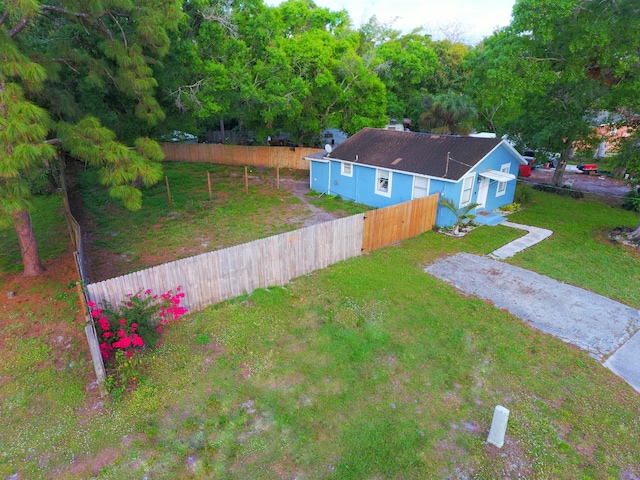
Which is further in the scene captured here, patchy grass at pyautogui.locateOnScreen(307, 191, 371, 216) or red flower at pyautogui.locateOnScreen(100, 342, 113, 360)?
patchy grass at pyautogui.locateOnScreen(307, 191, 371, 216)

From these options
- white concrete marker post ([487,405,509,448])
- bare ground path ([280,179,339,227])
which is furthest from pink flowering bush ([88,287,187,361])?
bare ground path ([280,179,339,227])

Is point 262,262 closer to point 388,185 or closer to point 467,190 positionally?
point 388,185

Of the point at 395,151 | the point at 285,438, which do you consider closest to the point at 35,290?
the point at 285,438

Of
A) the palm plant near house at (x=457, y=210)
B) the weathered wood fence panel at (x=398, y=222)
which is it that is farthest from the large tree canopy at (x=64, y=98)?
the palm plant near house at (x=457, y=210)

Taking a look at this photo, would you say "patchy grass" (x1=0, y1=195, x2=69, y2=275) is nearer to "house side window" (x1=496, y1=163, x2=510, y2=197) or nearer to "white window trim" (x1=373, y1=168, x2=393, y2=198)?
"white window trim" (x1=373, y1=168, x2=393, y2=198)

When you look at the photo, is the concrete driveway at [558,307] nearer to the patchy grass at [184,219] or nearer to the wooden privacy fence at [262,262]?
the wooden privacy fence at [262,262]

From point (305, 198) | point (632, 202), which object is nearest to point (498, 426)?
point (305, 198)
